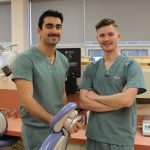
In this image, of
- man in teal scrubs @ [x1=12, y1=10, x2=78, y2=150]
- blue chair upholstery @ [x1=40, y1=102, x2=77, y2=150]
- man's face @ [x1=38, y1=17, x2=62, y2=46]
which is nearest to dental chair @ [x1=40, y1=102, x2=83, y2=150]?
blue chair upholstery @ [x1=40, y1=102, x2=77, y2=150]

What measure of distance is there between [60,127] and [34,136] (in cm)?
66

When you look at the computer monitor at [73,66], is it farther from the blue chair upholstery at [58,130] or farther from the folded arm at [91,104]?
the blue chair upholstery at [58,130]

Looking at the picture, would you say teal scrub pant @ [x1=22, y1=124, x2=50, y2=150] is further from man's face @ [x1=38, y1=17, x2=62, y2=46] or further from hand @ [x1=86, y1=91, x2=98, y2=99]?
man's face @ [x1=38, y1=17, x2=62, y2=46]

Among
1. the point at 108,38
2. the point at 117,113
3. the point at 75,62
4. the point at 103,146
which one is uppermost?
the point at 108,38

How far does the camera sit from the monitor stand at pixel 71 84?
2.19m

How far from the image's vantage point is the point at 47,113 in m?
1.57

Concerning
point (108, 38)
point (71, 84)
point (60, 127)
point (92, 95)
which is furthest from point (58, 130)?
point (71, 84)

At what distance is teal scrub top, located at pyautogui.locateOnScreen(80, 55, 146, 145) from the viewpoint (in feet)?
5.41

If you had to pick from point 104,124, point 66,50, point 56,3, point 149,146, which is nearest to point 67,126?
point 104,124

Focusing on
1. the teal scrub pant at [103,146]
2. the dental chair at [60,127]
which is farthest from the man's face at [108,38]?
the dental chair at [60,127]

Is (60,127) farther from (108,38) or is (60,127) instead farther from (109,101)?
(108,38)

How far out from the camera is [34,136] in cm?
169

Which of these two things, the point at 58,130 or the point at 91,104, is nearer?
the point at 58,130

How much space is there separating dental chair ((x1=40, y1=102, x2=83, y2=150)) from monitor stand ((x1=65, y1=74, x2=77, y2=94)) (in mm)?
1058
